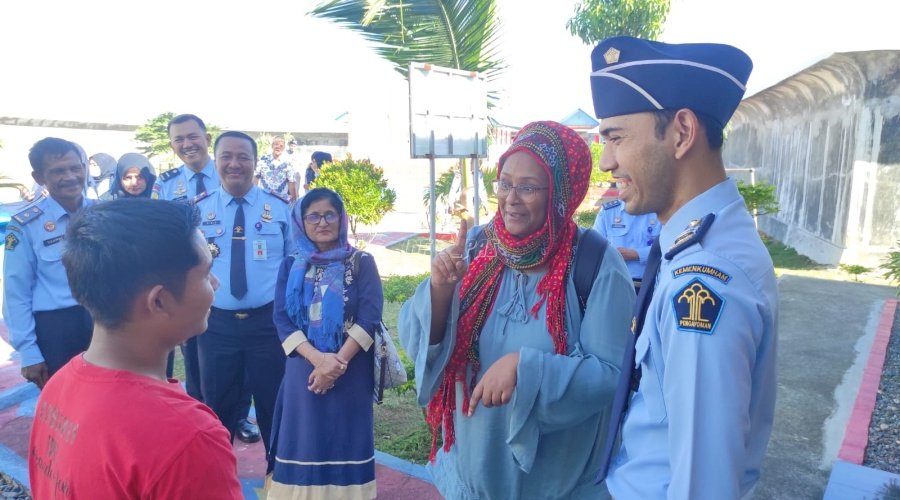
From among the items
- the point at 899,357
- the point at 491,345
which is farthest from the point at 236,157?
the point at 899,357

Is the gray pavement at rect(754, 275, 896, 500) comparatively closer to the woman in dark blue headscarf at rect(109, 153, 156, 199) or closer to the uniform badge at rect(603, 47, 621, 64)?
the uniform badge at rect(603, 47, 621, 64)

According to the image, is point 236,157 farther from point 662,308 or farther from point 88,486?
point 662,308

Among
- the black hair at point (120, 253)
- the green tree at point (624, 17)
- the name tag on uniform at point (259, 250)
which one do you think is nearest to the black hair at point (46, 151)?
the name tag on uniform at point (259, 250)

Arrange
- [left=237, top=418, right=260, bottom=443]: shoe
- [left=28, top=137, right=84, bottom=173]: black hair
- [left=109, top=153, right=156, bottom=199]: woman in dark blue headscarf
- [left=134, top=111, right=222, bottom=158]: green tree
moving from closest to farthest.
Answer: [left=28, top=137, right=84, bottom=173]: black hair → [left=237, top=418, right=260, bottom=443]: shoe → [left=109, top=153, right=156, bottom=199]: woman in dark blue headscarf → [left=134, top=111, right=222, bottom=158]: green tree

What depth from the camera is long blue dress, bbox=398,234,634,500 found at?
5.54ft

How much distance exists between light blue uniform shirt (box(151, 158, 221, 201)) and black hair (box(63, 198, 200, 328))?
2873 millimetres

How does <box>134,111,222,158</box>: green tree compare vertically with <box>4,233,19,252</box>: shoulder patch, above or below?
above

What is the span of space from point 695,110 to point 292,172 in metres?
9.69

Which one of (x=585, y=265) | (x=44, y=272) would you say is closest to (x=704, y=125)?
(x=585, y=265)

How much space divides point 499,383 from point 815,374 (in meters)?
4.56

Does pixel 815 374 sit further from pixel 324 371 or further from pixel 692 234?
pixel 692 234

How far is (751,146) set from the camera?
50.8ft

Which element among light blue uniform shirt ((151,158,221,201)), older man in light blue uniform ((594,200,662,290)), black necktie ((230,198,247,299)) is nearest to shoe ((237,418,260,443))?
black necktie ((230,198,247,299))

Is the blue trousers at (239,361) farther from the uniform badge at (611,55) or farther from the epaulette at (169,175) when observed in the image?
the uniform badge at (611,55)
